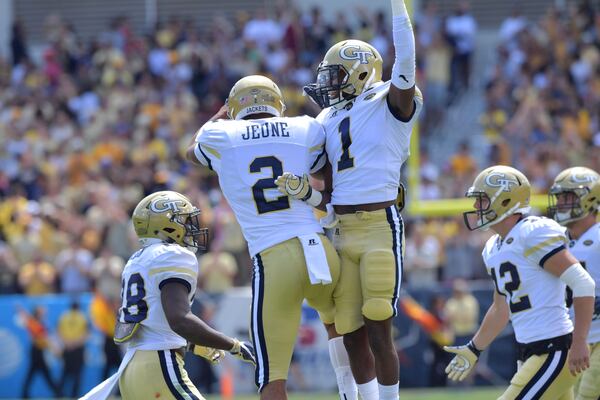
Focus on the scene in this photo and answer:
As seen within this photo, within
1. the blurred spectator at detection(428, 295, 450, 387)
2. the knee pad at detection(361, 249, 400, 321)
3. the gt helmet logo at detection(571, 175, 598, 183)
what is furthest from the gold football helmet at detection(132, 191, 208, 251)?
the blurred spectator at detection(428, 295, 450, 387)

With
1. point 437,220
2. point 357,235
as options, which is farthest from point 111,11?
point 357,235

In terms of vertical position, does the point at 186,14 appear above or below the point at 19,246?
above

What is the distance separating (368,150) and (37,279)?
32.5 ft

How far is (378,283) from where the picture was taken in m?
7.05

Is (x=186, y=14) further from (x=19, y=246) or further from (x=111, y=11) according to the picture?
(x=19, y=246)

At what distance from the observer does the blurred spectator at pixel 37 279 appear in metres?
16.2

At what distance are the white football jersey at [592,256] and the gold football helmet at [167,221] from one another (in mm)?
2607

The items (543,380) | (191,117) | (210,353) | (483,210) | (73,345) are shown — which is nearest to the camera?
(543,380)

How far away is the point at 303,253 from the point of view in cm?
696

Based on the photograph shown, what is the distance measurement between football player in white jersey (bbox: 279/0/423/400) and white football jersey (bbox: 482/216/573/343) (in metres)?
0.67

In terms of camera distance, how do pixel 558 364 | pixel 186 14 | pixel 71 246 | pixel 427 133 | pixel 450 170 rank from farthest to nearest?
pixel 186 14 < pixel 427 133 < pixel 450 170 < pixel 71 246 < pixel 558 364

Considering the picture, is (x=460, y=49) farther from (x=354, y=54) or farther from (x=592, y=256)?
(x=354, y=54)

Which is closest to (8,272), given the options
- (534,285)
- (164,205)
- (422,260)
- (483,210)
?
(422,260)

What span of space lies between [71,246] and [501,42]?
8.66 m
